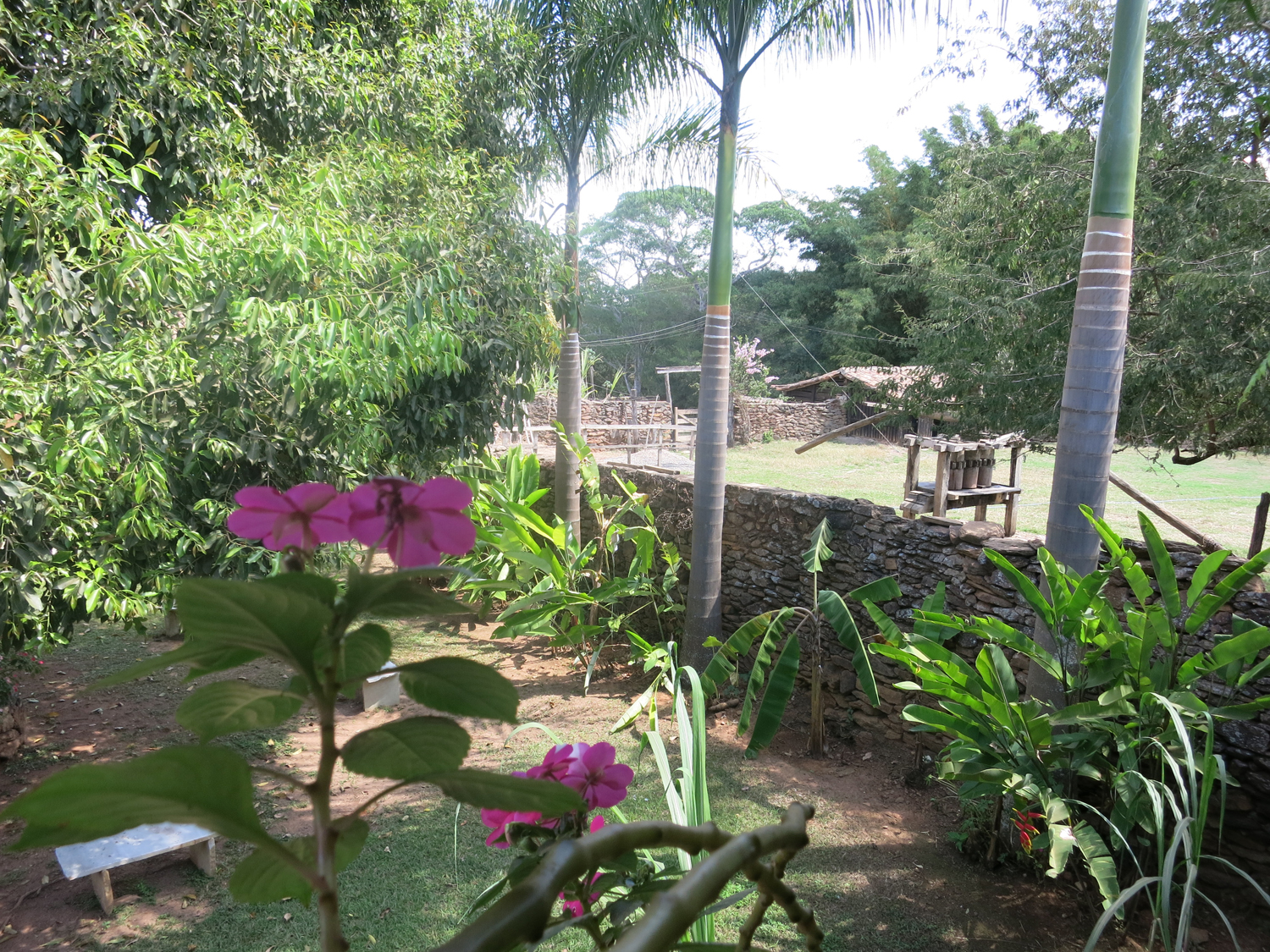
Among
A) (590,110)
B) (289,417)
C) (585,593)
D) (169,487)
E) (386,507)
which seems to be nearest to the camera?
(386,507)

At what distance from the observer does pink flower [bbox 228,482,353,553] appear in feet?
1.21

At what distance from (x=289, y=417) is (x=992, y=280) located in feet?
20.5

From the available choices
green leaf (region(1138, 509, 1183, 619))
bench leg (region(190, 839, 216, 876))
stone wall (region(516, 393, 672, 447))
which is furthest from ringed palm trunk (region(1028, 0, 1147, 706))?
Answer: stone wall (region(516, 393, 672, 447))

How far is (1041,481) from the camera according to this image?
1653 cm

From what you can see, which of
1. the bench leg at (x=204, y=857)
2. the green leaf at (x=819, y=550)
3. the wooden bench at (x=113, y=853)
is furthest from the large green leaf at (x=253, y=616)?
the green leaf at (x=819, y=550)

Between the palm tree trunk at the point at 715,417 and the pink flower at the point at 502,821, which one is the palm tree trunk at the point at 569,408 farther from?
the pink flower at the point at 502,821

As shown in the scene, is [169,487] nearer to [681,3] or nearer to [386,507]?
[386,507]

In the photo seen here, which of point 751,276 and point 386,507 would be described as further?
point 751,276

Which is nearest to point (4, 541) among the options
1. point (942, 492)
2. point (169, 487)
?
point (169, 487)

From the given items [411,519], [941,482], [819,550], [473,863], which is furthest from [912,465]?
[411,519]

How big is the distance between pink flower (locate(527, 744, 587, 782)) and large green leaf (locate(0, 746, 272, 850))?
0.41m

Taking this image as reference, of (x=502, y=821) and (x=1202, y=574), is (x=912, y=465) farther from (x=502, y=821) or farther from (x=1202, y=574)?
(x=502, y=821)

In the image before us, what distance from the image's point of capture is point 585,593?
6.93 m

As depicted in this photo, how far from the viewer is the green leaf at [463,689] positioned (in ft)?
1.06
